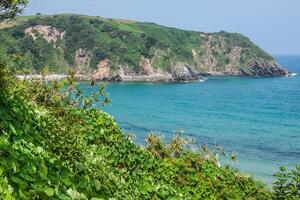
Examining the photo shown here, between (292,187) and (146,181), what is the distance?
668 centimetres

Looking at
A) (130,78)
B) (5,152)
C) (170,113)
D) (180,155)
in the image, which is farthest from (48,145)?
(130,78)

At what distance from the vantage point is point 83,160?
11344 mm

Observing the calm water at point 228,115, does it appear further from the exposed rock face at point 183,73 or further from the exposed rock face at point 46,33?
the exposed rock face at point 46,33

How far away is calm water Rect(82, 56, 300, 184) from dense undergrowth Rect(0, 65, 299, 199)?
27572 millimetres

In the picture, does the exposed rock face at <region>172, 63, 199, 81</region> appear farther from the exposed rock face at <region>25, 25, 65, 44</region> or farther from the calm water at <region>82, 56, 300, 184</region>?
the exposed rock face at <region>25, 25, 65, 44</region>

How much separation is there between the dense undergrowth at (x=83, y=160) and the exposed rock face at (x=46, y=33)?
172 m

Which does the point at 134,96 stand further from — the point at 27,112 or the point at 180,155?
the point at 27,112

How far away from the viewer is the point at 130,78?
170 metres

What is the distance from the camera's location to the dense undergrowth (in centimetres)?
690

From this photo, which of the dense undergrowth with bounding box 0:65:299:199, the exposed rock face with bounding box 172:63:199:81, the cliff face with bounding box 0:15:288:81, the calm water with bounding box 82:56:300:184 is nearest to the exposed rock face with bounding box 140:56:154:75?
the cliff face with bounding box 0:15:288:81

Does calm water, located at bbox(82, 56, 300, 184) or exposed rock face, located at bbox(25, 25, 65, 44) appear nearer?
calm water, located at bbox(82, 56, 300, 184)

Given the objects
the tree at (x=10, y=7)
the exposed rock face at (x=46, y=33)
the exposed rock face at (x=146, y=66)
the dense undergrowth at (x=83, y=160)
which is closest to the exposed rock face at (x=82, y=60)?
the exposed rock face at (x=46, y=33)

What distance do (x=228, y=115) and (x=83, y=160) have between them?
8825 centimetres

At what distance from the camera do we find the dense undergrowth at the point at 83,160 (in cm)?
690
